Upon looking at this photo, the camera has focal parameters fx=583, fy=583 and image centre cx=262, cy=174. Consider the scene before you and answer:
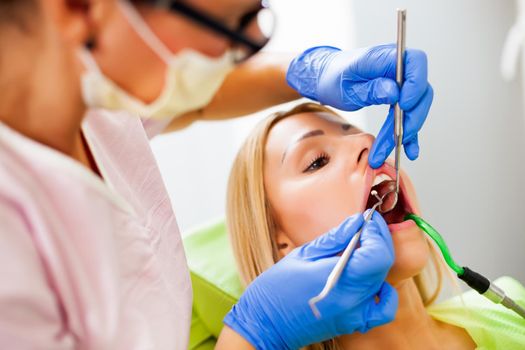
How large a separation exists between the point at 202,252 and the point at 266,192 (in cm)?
45

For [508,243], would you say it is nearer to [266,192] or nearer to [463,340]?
[463,340]

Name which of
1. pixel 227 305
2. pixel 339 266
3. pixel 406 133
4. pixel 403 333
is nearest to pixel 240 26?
pixel 339 266

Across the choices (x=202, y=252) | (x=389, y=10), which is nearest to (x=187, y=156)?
(x=202, y=252)

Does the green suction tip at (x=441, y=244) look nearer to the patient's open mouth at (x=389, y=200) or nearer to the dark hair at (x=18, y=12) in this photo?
the patient's open mouth at (x=389, y=200)

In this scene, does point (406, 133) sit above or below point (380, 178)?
above

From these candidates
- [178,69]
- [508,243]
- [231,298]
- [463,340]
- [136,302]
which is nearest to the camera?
[178,69]

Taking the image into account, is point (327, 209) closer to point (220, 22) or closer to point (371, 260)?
Result: point (371, 260)

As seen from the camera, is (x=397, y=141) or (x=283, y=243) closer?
(x=397, y=141)

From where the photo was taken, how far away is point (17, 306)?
0.74 metres

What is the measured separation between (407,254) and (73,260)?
2.32 feet

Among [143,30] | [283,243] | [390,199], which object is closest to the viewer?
[143,30]

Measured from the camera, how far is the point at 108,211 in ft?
2.82

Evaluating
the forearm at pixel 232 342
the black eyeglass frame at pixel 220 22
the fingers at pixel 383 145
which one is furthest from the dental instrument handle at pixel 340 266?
the black eyeglass frame at pixel 220 22

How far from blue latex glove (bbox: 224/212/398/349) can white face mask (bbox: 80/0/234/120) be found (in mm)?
519
